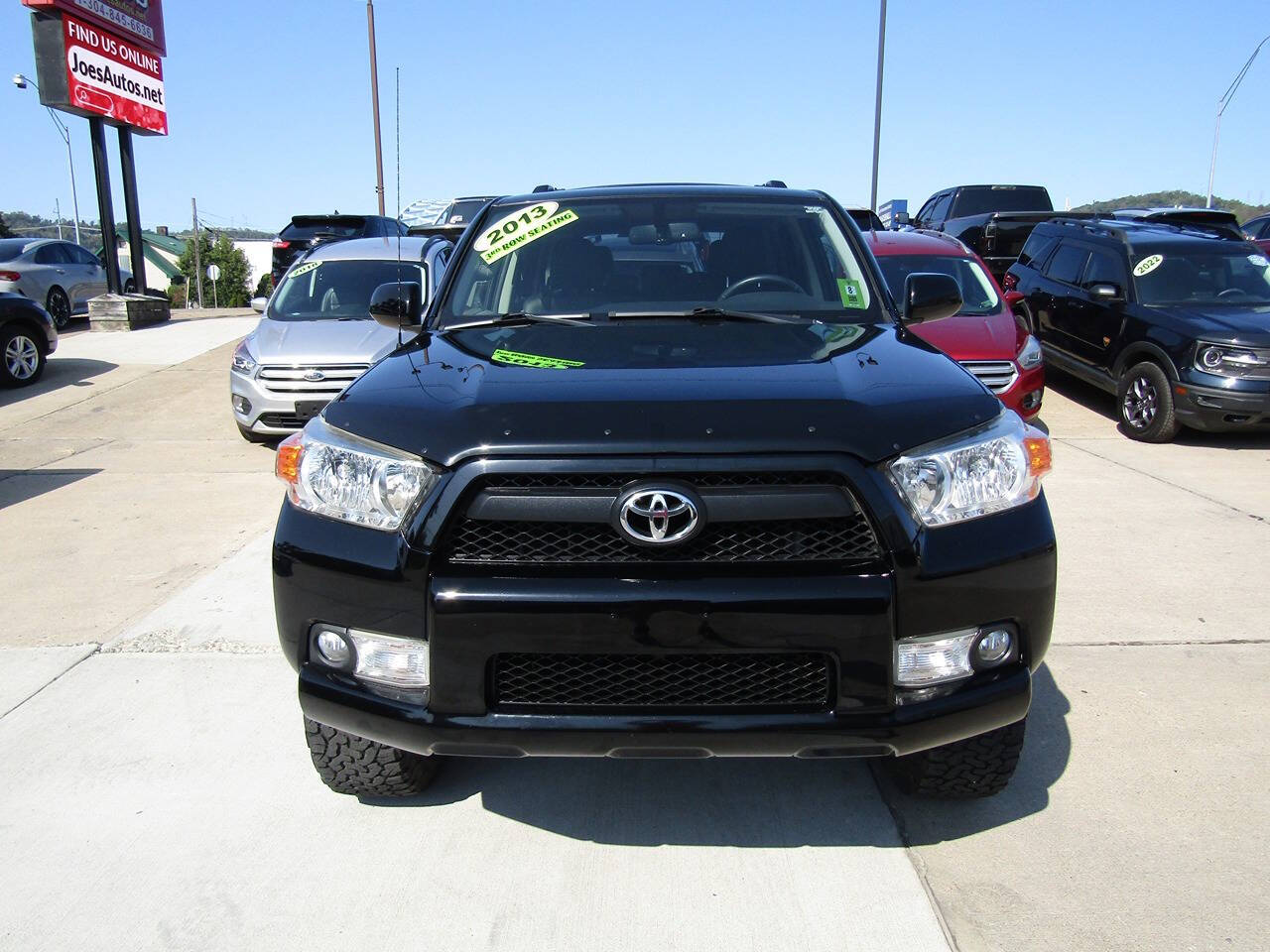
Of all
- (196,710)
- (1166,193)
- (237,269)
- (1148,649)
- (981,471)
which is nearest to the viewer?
(981,471)

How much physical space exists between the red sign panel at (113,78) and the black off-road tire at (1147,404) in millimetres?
14516

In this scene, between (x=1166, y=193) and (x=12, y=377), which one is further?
(x=1166, y=193)

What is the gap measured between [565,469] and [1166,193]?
367 feet

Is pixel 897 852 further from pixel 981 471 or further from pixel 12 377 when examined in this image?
pixel 12 377

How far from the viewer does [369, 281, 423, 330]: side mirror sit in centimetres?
394

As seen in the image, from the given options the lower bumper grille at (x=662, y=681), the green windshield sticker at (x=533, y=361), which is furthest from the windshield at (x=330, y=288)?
the lower bumper grille at (x=662, y=681)

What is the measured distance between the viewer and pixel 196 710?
383 centimetres

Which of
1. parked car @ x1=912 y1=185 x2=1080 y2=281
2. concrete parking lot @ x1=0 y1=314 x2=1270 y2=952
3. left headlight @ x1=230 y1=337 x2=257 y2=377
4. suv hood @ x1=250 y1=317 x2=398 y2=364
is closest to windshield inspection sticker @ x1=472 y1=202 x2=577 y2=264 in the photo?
concrete parking lot @ x1=0 y1=314 x2=1270 y2=952

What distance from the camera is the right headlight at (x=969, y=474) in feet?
8.27

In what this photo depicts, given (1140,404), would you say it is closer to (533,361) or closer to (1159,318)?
(1159,318)

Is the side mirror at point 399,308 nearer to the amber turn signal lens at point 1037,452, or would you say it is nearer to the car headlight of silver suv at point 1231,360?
the amber turn signal lens at point 1037,452

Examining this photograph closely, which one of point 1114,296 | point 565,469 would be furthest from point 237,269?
point 565,469

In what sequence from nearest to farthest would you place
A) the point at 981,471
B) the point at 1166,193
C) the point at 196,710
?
the point at 981,471, the point at 196,710, the point at 1166,193

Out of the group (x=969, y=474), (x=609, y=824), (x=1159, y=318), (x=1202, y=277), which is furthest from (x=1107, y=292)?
(x=609, y=824)
